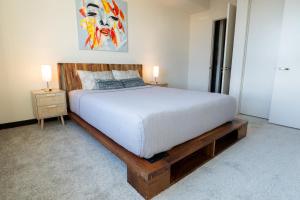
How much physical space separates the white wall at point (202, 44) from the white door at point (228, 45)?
718 mm

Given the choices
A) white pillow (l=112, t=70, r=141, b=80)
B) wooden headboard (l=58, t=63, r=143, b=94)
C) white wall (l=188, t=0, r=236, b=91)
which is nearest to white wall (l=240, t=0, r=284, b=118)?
white wall (l=188, t=0, r=236, b=91)

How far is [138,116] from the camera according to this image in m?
1.46

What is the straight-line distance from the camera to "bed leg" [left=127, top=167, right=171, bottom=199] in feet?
4.50

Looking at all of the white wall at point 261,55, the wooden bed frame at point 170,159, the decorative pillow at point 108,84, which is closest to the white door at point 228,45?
the white wall at point 261,55

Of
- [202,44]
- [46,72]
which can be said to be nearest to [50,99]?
[46,72]

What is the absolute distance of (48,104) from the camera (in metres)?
2.87

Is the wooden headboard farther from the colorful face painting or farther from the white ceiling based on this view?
the white ceiling

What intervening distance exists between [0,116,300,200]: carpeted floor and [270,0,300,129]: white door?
2.19 ft

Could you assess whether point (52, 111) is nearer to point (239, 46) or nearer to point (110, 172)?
point (110, 172)

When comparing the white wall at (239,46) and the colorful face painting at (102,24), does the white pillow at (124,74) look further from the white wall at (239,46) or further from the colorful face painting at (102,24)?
the white wall at (239,46)

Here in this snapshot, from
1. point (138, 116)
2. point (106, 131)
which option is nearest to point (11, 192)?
point (106, 131)

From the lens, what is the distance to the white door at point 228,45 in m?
3.80

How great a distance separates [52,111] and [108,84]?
102 centimetres

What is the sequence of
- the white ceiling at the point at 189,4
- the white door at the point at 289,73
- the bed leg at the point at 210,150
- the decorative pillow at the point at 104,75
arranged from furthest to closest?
the white ceiling at the point at 189,4 → the decorative pillow at the point at 104,75 → the white door at the point at 289,73 → the bed leg at the point at 210,150
